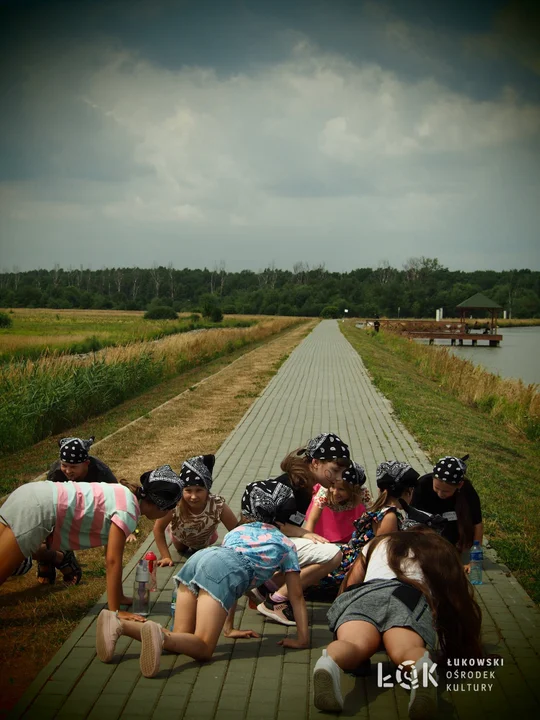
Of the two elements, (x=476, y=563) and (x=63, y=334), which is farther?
(x=63, y=334)

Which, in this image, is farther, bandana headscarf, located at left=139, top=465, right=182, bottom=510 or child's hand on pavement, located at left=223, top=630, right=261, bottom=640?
bandana headscarf, located at left=139, top=465, right=182, bottom=510

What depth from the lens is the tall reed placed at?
49.8 feet

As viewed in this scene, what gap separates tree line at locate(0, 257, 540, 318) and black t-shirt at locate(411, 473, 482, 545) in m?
74.2

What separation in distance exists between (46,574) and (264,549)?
1777 mm

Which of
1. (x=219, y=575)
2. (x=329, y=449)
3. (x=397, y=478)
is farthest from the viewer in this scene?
(x=397, y=478)

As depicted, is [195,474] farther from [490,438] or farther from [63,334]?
[63,334]

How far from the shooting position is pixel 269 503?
4.46 meters

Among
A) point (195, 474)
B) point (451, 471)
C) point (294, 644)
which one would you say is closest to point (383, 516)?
point (451, 471)

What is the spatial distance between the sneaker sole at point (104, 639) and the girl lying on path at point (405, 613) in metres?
1.11

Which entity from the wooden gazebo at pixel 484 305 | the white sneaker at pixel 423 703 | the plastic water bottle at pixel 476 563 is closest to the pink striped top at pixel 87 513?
the white sneaker at pixel 423 703

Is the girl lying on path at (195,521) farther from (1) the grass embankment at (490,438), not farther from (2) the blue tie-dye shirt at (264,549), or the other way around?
(1) the grass embankment at (490,438)

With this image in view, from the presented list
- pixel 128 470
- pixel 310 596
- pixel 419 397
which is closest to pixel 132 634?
pixel 310 596

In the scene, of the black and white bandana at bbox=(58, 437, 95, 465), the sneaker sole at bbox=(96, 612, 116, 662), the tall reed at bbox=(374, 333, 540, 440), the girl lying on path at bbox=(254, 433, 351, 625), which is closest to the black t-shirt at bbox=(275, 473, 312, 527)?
the girl lying on path at bbox=(254, 433, 351, 625)

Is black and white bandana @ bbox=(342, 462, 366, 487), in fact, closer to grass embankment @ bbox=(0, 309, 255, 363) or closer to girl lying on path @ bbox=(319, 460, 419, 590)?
girl lying on path @ bbox=(319, 460, 419, 590)
